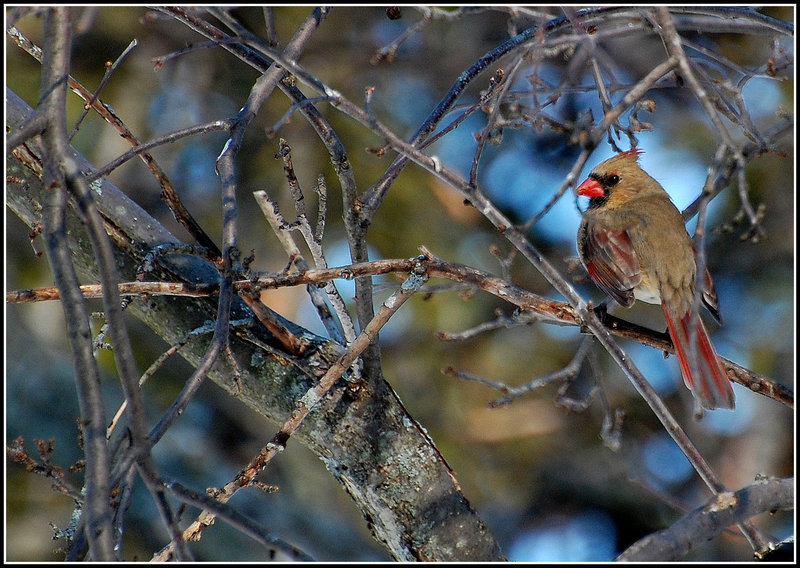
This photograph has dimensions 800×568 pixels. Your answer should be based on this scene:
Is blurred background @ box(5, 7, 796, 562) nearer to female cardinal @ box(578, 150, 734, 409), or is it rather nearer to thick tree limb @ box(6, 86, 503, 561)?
female cardinal @ box(578, 150, 734, 409)

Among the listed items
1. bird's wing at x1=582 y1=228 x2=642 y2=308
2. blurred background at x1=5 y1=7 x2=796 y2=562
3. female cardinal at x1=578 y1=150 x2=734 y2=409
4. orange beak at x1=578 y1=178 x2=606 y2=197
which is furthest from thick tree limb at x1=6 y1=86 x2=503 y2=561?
blurred background at x1=5 y1=7 x2=796 y2=562

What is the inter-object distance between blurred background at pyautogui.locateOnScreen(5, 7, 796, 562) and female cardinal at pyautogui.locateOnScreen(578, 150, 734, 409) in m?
1.91

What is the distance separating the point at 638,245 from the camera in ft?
11.3

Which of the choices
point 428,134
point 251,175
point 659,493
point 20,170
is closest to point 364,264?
point 428,134

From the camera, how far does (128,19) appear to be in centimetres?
622

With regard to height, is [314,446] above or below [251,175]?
below

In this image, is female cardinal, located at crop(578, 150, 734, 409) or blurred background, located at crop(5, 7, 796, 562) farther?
blurred background, located at crop(5, 7, 796, 562)

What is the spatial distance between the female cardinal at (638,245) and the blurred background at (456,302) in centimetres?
191

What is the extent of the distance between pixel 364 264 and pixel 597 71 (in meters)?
0.85

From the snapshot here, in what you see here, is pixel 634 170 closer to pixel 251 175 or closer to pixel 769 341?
pixel 769 341

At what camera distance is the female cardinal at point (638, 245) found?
128 inches

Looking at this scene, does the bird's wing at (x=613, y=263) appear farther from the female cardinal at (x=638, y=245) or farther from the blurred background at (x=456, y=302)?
the blurred background at (x=456, y=302)

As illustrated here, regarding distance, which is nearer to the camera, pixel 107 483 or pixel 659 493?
pixel 107 483

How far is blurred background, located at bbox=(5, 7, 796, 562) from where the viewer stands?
5770 mm
